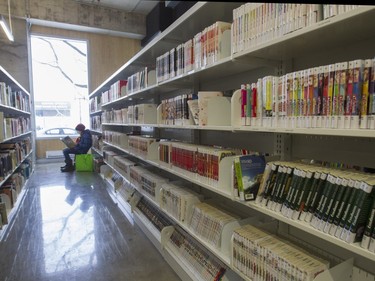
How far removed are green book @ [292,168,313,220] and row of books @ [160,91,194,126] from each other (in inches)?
45.9

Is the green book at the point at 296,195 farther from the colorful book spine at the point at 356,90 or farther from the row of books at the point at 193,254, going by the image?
the row of books at the point at 193,254

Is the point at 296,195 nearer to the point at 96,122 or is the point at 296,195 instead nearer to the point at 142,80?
the point at 142,80

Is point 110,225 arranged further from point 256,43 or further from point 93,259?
point 256,43

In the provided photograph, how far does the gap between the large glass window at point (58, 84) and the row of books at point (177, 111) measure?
235 inches

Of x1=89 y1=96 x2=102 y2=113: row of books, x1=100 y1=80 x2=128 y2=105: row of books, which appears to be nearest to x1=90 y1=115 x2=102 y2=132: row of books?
x1=89 y1=96 x2=102 y2=113: row of books

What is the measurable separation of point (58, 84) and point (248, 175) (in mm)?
7457

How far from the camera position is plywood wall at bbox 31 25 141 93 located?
7.77 metres

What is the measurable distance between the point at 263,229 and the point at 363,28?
3.86 feet

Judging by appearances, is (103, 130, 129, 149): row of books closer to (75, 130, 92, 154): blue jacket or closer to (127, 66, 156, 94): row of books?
(127, 66, 156, 94): row of books

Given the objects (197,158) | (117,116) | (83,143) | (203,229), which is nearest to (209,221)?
(203,229)

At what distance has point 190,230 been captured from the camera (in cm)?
211

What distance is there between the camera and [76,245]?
2.83m

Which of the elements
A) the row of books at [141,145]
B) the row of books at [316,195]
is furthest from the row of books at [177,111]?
the row of books at [316,195]

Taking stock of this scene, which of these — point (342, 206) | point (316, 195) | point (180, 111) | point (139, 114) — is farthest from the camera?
point (139, 114)
